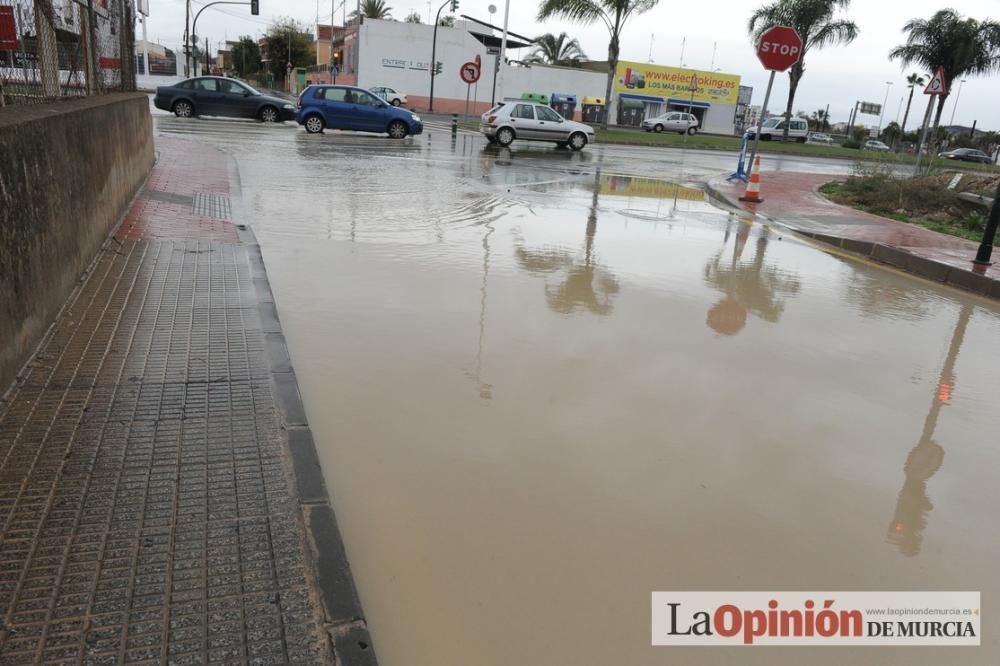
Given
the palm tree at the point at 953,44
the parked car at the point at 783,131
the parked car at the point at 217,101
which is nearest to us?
the parked car at the point at 217,101

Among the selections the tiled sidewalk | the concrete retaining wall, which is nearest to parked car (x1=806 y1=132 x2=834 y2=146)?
the concrete retaining wall

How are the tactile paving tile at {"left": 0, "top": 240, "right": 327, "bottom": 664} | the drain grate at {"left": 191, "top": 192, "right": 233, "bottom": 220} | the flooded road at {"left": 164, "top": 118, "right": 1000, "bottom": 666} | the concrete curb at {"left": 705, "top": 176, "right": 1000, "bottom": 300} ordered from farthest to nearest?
the drain grate at {"left": 191, "top": 192, "right": 233, "bottom": 220} < the concrete curb at {"left": 705, "top": 176, "right": 1000, "bottom": 300} < the flooded road at {"left": 164, "top": 118, "right": 1000, "bottom": 666} < the tactile paving tile at {"left": 0, "top": 240, "right": 327, "bottom": 664}

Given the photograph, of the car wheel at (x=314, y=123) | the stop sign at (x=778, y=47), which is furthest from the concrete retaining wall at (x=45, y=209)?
the car wheel at (x=314, y=123)

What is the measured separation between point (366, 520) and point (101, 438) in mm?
1317

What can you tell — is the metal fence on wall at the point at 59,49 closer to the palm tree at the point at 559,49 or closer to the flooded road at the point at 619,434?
the flooded road at the point at 619,434

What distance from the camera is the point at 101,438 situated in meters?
3.39

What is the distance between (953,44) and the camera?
1569 inches

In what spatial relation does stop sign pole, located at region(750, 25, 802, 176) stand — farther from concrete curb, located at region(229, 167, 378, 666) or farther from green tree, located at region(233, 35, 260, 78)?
green tree, located at region(233, 35, 260, 78)

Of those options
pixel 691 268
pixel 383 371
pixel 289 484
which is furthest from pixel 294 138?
pixel 289 484

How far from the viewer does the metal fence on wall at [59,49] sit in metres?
4.99

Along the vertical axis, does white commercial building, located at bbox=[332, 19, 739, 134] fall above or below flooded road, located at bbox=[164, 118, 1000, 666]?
above

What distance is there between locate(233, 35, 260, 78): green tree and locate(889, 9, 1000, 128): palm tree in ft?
239

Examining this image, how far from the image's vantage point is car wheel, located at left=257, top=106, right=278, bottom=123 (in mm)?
25891

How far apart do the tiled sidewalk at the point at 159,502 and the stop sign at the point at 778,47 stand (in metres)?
13.1
